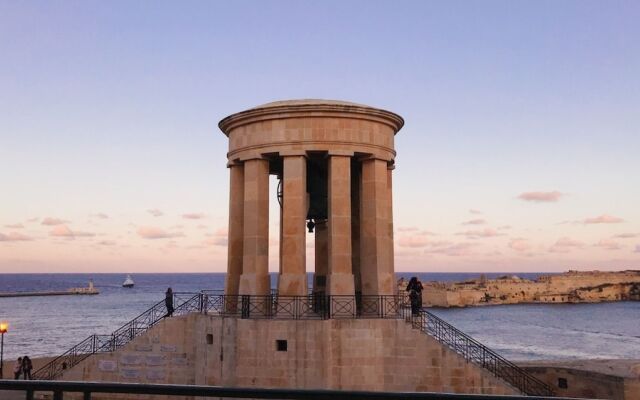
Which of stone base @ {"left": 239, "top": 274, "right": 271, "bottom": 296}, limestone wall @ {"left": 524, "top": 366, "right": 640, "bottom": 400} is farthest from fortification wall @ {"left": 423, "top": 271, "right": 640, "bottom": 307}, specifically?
stone base @ {"left": 239, "top": 274, "right": 271, "bottom": 296}

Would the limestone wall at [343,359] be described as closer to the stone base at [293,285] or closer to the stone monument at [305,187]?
the stone base at [293,285]

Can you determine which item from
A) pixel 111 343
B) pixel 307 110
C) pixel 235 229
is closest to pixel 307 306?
pixel 235 229

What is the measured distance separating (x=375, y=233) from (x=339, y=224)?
1.52 m

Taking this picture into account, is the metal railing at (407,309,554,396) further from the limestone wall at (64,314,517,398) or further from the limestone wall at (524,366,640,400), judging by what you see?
the limestone wall at (64,314,517,398)

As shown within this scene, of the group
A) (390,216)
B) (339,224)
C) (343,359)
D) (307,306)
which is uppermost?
(390,216)

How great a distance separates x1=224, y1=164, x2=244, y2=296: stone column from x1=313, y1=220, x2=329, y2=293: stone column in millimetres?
4571

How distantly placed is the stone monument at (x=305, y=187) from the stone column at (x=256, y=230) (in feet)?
0.12

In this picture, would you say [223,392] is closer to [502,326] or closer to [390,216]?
[390,216]

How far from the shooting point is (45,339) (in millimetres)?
73438

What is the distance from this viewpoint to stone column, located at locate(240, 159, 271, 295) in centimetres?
2127

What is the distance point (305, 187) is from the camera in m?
20.9

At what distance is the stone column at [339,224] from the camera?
20.5 m

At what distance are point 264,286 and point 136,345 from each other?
5.54m

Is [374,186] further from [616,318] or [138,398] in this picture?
[616,318]
